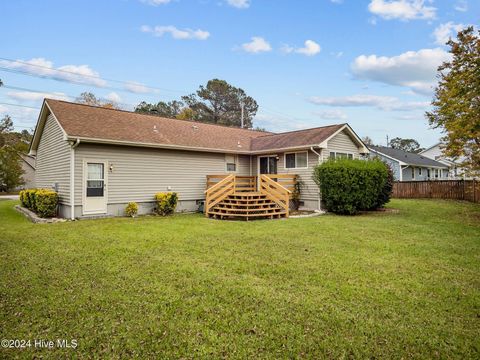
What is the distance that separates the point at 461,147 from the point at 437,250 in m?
7.91

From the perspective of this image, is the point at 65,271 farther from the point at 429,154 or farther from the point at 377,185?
the point at 429,154

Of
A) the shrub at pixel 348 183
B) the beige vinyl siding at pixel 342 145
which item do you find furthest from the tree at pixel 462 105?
the beige vinyl siding at pixel 342 145

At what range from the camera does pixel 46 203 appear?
35.7 feet

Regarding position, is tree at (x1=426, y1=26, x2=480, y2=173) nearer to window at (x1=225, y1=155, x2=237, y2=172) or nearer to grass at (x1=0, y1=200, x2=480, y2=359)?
grass at (x1=0, y1=200, x2=480, y2=359)

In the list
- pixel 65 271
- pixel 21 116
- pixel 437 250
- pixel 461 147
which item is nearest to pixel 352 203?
pixel 461 147

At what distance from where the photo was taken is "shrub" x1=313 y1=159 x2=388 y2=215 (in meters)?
12.2

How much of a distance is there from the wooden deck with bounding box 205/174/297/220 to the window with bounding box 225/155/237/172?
2.12 m

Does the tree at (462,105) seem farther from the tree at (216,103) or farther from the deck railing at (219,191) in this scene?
the tree at (216,103)

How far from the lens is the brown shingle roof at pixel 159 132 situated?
1152cm

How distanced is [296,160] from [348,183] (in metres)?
2.99

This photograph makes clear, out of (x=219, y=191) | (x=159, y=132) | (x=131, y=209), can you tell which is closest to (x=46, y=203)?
(x=131, y=209)

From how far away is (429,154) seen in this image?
39.2 meters

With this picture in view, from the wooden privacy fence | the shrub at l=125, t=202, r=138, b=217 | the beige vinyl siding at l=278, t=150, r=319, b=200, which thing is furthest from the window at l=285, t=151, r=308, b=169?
the wooden privacy fence

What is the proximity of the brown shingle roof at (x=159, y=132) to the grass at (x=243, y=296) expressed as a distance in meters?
5.26
